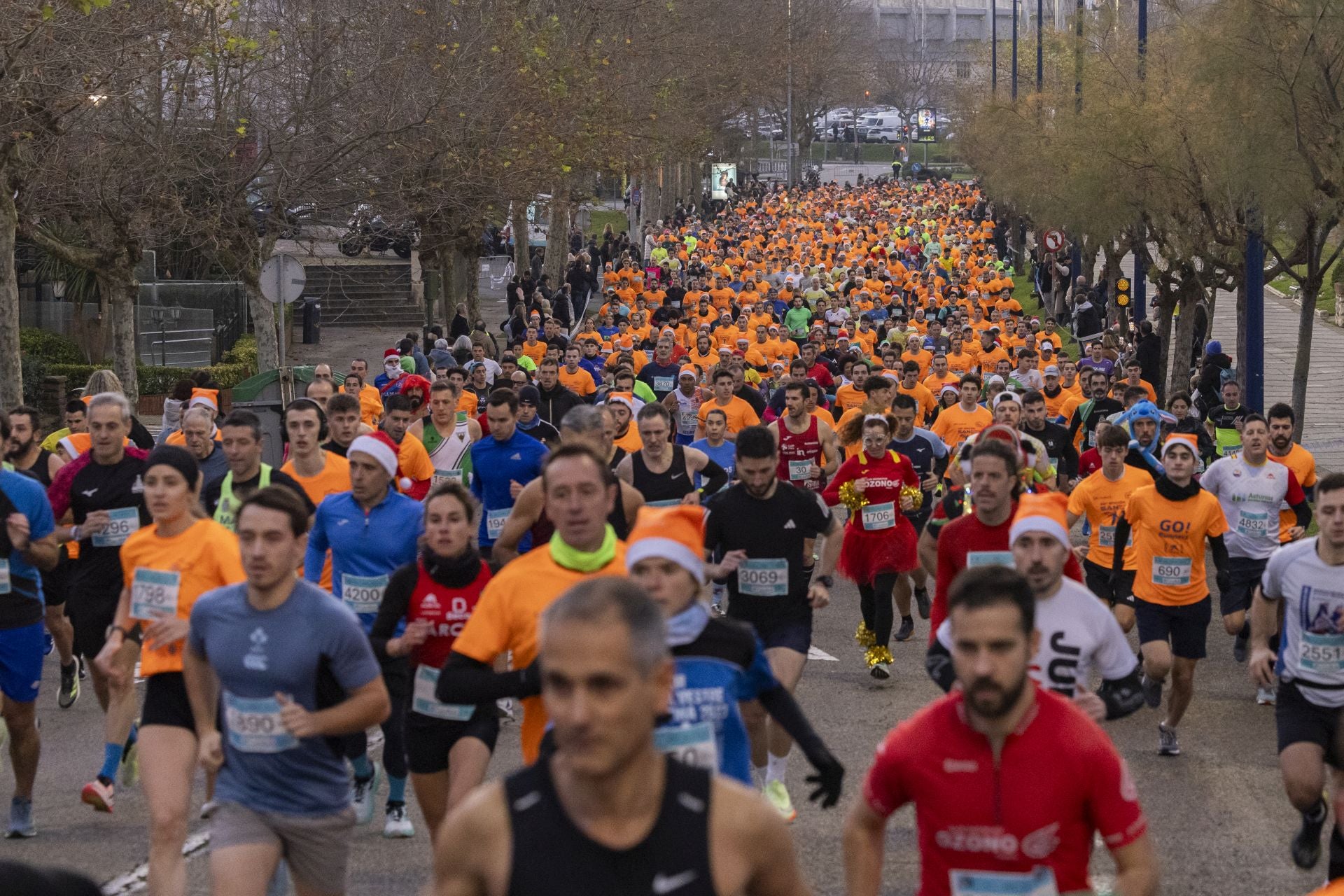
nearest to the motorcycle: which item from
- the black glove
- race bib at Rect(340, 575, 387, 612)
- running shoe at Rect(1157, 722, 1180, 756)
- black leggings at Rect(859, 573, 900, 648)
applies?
black leggings at Rect(859, 573, 900, 648)

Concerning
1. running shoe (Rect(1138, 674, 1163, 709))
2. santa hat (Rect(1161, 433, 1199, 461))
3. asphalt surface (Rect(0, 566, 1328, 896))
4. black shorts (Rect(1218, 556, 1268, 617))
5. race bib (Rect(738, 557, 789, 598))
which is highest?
santa hat (Rect(1161, 433, 1199, 461))

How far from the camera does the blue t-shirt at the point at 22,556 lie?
844 centimetres

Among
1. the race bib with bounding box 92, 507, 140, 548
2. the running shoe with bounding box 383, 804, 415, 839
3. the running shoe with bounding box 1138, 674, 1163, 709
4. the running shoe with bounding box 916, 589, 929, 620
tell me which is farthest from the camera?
the running shoe with bounding box 916, 589, 929, 620

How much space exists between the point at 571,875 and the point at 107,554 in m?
6.97

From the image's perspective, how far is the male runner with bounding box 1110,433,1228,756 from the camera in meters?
10.4

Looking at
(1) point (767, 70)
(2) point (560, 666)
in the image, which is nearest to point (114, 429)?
(2) point (560, 666)

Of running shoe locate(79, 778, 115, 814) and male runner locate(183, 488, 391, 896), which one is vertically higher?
male runner locate(183, 488, 391, 896)

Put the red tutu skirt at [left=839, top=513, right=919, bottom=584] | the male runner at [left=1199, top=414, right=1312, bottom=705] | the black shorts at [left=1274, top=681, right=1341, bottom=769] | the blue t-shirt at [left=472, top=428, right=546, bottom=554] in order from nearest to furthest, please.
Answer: the black shorts at [left=1274, top=681, right=1341, bottom=769]
the blue t-shirt at [left=472, top=428, right=546, bottom=554]
the male runner at [left=1199, top=414, right=1312, bottom=705]
the red tutu skirt at [left=839, top=513, right=919, bottom=584]

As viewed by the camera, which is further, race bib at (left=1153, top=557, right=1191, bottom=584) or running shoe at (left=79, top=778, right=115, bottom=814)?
race bib at (left=1153, top=557, right=1191, bottom=584)

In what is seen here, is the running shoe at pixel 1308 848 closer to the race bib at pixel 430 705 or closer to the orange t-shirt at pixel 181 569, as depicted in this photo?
the race bib at pixel 430 705

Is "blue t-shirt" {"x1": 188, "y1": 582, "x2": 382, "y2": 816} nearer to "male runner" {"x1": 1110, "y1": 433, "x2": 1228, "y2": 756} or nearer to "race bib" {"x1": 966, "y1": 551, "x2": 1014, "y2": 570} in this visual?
"race bib" {"x1": 966, "y1": 551, "x2": 1014, "y2": 570}

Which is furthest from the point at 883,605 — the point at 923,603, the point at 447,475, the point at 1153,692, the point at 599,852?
the point at 599,852

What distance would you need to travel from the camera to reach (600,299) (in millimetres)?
51969

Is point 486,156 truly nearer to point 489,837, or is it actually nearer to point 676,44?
point 676,44
